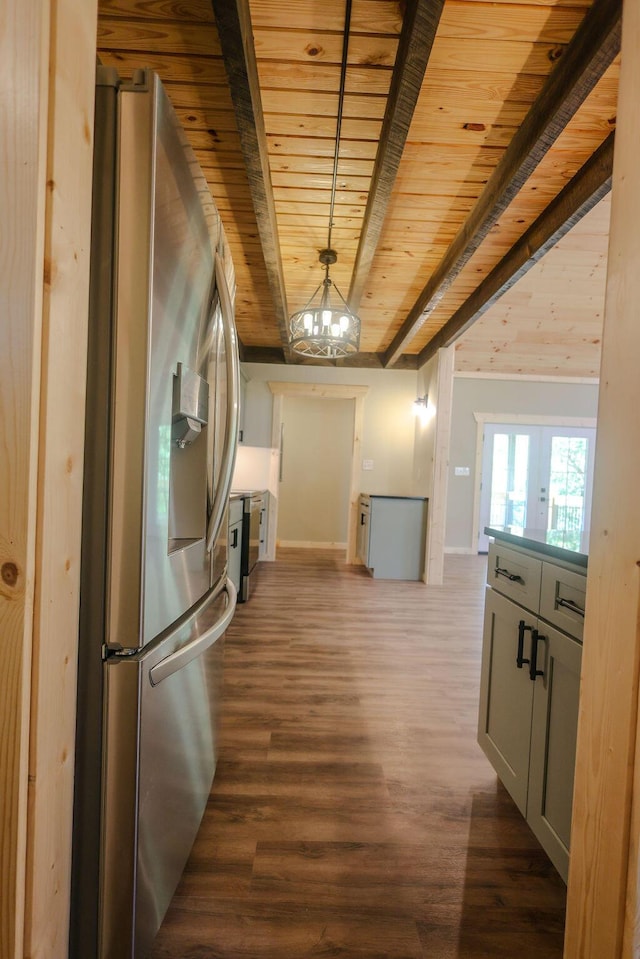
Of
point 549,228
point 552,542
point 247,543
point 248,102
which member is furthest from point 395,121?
point 247,543

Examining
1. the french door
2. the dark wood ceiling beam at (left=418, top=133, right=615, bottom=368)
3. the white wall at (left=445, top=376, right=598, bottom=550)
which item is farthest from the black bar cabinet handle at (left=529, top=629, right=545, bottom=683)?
the french door

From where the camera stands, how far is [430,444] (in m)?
5.64

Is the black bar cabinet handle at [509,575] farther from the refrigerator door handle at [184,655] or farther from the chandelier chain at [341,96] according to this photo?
the chandelier chain at [341,96]

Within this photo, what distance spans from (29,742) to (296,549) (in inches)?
275

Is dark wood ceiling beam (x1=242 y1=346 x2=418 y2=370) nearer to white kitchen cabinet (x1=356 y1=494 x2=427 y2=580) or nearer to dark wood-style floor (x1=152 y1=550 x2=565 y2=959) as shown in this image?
white kitchen cabinet (x1=356 y1=494 x2=427 y2=580)

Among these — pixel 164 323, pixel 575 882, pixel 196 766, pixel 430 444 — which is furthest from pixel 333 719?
pixel 430 444

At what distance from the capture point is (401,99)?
1970 millimetres

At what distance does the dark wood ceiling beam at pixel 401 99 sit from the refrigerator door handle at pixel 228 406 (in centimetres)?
107

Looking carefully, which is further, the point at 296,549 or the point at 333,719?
the point at 296,549

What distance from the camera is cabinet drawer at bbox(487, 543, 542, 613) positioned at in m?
1.52

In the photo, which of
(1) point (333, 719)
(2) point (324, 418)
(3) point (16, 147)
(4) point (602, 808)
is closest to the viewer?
(3) point (16, 147)

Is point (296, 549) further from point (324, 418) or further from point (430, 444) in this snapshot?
point (430, 444)

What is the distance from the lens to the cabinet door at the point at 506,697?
5.05 feet

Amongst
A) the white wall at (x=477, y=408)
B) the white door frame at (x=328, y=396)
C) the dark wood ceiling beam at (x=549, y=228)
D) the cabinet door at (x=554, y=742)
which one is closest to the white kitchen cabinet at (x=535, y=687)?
the cabinet door at (x=554, y=742)
